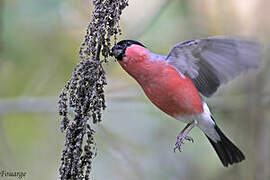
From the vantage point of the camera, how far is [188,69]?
4.57m

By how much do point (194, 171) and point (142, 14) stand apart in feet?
7.92

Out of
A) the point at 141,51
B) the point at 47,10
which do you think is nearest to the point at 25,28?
the point at 47,10

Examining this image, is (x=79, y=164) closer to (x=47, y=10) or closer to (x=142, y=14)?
(x=47, y=10)

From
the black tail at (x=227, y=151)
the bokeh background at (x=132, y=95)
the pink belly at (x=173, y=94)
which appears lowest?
the black tail at (x=227, y=151)

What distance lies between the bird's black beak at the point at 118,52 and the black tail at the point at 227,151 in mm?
1573

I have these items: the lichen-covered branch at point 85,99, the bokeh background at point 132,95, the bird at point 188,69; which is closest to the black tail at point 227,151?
the bird at point 188,69

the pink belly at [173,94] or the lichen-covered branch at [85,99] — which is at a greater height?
the pink belly at [173,94]

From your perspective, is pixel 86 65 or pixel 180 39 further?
pixel 180 39

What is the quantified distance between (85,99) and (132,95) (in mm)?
2948

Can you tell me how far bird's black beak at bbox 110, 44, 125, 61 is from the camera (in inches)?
151

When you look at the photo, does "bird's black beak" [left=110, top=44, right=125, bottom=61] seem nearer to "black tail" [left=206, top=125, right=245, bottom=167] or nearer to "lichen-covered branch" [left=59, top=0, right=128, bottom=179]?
"lichen-covered branch" [left=59, top=0, right=128, bottom=179]

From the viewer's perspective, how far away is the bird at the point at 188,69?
409 centimetres

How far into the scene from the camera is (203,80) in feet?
15.1

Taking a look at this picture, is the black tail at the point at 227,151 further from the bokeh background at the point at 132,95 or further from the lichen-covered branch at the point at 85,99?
the lichen-covered branch at the point at 85,99
